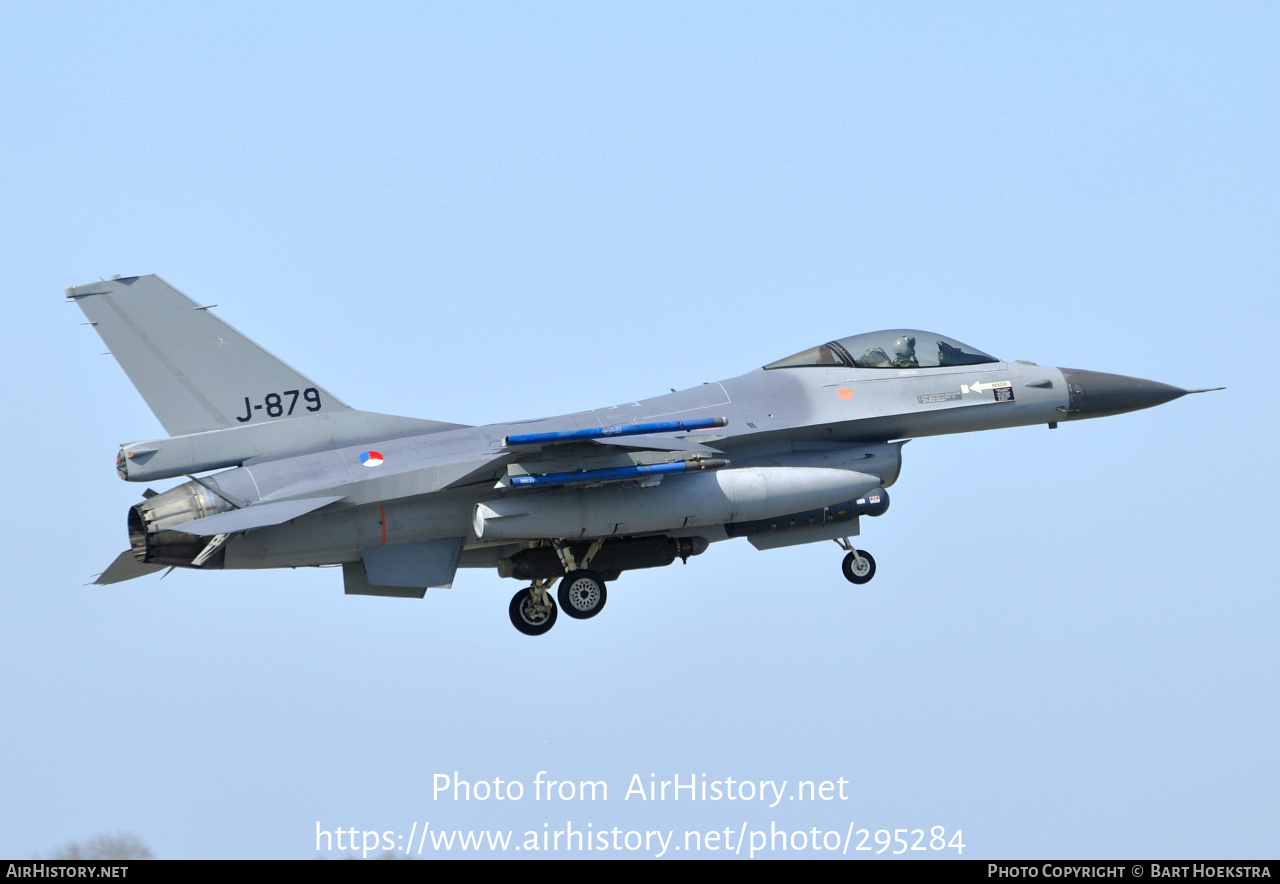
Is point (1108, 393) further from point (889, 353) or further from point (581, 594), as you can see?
point (581, 594)

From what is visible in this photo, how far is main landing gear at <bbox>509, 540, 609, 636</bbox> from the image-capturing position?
18.4 m

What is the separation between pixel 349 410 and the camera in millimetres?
17750

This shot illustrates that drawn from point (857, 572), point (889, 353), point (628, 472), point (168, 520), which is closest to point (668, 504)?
point (628, 472)

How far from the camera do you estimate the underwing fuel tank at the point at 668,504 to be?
17.3 meters

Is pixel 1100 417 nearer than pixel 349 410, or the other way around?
pixel 349 410

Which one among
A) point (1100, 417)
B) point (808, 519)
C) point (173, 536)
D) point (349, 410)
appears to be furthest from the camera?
point (1100, 417)

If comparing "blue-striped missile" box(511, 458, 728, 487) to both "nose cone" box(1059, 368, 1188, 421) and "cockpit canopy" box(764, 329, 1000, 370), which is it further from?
"nose cone" box(1059, 368, 1188, 421)

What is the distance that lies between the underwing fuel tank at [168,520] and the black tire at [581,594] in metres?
3.84

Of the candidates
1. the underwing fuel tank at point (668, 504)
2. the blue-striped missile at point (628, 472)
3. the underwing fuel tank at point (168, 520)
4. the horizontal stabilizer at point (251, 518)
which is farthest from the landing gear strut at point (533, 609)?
the underwing fuel tank at point (168, 520)

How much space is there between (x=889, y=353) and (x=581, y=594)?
4.69 meters

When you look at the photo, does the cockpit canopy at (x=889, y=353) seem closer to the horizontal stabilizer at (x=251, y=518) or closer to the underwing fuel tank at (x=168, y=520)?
the horizontal stabilizer at (x=251, y=518)

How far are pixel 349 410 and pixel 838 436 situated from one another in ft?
18.3
